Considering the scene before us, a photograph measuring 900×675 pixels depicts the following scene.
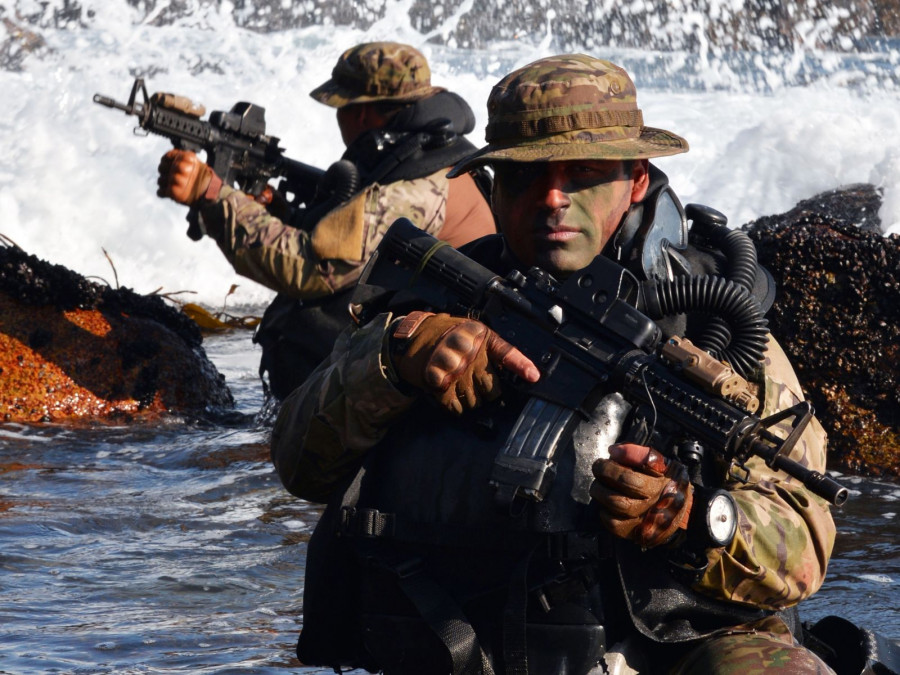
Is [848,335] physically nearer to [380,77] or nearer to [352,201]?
[352,201]

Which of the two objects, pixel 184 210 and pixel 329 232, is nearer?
pixel 329 232

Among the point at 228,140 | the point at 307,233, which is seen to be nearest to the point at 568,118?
the point at 307,233

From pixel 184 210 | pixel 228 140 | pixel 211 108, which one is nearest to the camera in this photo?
pixel 228 140

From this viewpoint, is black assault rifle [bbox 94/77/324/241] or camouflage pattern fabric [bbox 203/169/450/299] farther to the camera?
black assault rifle [bbox 94/77/324/241]

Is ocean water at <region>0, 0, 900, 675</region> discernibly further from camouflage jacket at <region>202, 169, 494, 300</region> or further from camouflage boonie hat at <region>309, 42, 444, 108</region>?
camouflage boonie hat at <region>309, 42, 444, 108</region>

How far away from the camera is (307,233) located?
5957 mm

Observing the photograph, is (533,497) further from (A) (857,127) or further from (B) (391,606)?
(A) (857,127)

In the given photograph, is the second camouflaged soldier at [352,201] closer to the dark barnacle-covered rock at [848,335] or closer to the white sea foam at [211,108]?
the dark barnacle-covered rock at [848,335]

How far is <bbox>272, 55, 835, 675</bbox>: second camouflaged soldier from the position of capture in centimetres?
250

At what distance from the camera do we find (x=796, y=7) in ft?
77.1

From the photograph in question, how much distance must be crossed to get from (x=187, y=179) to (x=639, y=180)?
361 cm

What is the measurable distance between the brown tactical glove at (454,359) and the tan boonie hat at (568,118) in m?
0.38

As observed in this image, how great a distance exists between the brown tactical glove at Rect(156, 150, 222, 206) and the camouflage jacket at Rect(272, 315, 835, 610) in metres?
3.30

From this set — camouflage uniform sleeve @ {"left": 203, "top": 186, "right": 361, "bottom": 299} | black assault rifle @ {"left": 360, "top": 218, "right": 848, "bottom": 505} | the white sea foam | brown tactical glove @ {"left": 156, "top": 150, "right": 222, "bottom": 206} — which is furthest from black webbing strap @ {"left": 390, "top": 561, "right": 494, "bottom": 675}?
the white sea foam
